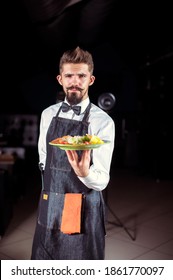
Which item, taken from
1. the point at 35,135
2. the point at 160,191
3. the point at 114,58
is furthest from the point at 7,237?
the point at 114,58

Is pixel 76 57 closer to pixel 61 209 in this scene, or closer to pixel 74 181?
pixel 74 181

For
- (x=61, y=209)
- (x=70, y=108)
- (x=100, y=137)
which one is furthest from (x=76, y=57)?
(x=61, y=209)

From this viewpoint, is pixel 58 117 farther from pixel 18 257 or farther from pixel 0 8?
pixel 0 8

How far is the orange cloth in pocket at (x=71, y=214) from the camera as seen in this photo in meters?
1.51

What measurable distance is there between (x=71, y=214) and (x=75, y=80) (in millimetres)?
605

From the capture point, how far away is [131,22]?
697 centimetres

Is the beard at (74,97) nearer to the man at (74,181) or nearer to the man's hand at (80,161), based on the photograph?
the man at (74,181)

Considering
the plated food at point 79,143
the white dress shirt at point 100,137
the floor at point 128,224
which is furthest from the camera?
the floor at point 128,224

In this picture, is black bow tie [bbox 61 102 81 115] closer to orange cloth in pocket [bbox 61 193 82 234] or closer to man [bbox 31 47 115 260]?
man [bbox 31 47 115 260]

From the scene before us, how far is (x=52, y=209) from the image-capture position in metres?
1.58

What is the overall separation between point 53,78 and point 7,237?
567cm

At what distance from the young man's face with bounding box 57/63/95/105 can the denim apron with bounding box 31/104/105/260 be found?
92 mm

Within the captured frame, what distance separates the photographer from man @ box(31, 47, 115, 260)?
1524 millimetres

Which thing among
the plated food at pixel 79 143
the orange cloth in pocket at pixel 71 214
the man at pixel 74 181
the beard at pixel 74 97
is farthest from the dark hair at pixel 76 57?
the orange cloth in pocket at pixel 71 214
